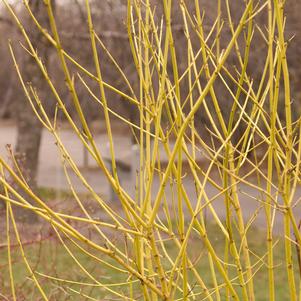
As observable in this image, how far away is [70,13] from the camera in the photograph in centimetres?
1524

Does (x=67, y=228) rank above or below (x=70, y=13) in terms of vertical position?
below

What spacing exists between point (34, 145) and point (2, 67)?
11.9 meters

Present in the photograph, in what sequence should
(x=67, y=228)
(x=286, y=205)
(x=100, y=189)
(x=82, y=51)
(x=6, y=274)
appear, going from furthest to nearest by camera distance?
(x=100, y=189) → (x=82, y=51) → (x=6, y=274) → (x=286, y=205) → (x=67, y=228)

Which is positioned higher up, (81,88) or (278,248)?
(81,88)

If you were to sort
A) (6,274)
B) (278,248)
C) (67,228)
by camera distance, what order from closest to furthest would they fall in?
1. (67,228)
2. (6,274)
3. (278,248)

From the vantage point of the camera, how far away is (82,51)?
15117mm

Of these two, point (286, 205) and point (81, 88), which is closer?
point (286, 205)

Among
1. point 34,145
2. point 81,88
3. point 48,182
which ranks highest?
point 81,88

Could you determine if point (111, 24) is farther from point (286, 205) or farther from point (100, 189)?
point (286, 205)

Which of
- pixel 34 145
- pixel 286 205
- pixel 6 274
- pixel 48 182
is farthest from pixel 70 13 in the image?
pixel 286 205

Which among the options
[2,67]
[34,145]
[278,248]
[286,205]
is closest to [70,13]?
[34,145]

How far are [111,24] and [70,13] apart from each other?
1.10 metres

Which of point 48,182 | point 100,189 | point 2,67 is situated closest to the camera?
point 100,189

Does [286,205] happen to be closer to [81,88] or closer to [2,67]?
[81,88]
